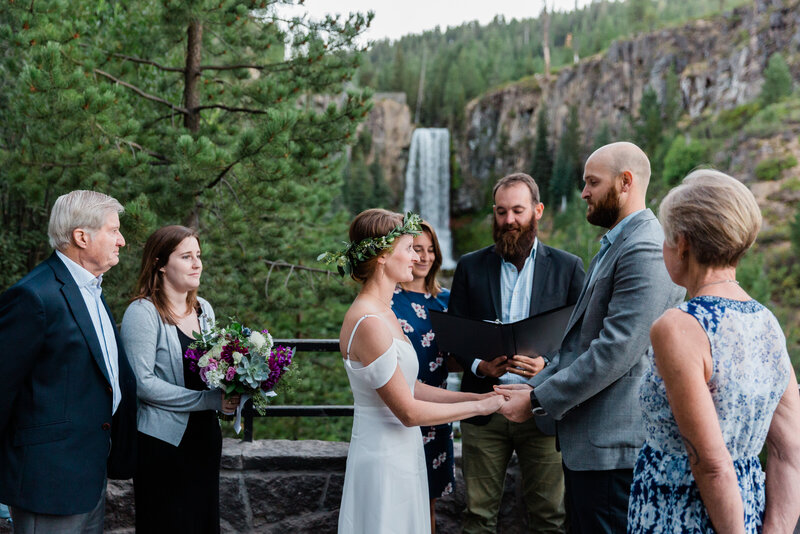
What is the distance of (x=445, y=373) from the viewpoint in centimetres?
357

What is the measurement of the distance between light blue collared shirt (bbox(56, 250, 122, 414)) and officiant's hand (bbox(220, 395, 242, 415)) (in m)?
0.43

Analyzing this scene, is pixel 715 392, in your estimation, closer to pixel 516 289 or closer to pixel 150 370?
pixel 516 289

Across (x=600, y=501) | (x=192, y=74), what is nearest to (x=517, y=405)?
(x=600, y=501)

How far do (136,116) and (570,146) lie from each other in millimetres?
45945

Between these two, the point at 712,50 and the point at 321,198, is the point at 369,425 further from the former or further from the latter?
the point at 712,50

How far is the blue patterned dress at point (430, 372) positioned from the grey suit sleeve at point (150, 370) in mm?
1118

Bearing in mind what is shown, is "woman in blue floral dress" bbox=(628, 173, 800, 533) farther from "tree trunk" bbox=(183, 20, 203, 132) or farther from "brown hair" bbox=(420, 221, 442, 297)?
"tree trunk" bbox=(183, 20, 203, 132)

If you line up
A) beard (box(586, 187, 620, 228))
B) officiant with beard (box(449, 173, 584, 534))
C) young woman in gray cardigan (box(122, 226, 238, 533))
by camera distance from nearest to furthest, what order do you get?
beard (box(586, 187, 620, 228)) < young woman in gray cardigan (box(122, 226, 238, 533)) < officiant with beard (box(449, 173, 584, 534))

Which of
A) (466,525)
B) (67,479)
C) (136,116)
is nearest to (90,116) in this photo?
(136,116)

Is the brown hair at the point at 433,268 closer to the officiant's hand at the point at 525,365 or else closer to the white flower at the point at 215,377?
the officiant's hand at the point at 525,365

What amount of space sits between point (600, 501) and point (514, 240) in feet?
4.81

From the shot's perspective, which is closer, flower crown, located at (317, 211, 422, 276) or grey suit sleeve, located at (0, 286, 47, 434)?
grey suit sleeve, located at (0, 286, 47, 434)

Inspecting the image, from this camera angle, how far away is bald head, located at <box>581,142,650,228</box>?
258 centimetres

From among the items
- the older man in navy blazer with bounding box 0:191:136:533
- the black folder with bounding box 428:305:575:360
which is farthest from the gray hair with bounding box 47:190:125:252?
the black folder with bounding box 428:305:575:360
